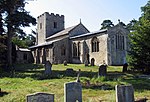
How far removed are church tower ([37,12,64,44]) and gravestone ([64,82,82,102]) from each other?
48.5 meters

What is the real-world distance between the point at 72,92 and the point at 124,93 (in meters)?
2.33

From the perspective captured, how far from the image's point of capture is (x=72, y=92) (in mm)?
11383

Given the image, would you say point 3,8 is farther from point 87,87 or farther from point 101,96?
point 101,96

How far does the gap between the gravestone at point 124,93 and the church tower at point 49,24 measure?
4874cm

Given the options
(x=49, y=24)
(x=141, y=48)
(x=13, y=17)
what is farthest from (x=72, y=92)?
(x=49, y=24)

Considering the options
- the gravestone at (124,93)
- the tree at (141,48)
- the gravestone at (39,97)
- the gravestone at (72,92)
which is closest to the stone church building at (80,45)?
the tree at (141,48)

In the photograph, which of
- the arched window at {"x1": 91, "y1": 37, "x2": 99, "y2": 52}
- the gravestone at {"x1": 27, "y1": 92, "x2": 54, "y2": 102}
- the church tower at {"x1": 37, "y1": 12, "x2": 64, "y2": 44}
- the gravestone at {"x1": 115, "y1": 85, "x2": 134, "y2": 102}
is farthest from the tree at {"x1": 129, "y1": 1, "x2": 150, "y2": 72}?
the church tower at {"x1": 37, "y1": 12, "x2": 64, "y2": 44}

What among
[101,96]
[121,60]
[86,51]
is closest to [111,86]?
[101,96]

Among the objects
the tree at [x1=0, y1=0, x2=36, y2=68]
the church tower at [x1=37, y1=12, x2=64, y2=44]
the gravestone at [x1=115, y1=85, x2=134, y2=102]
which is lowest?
the gravestone at [x1=115, y1=85, x2=134, y2=102]

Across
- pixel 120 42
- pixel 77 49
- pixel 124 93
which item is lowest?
pixel 124 93

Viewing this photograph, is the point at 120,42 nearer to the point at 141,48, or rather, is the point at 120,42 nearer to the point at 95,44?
the point at 95,44

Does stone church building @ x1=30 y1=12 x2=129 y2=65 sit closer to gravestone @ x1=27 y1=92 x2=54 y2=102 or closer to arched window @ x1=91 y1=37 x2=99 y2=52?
arched window @ x1=91 y1=37 x2=99 y2=52

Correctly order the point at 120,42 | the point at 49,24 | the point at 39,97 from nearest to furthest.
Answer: the point at 39,97 < the point at 120,42 < the point at 49,24

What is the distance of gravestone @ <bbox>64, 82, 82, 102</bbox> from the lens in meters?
11.2
